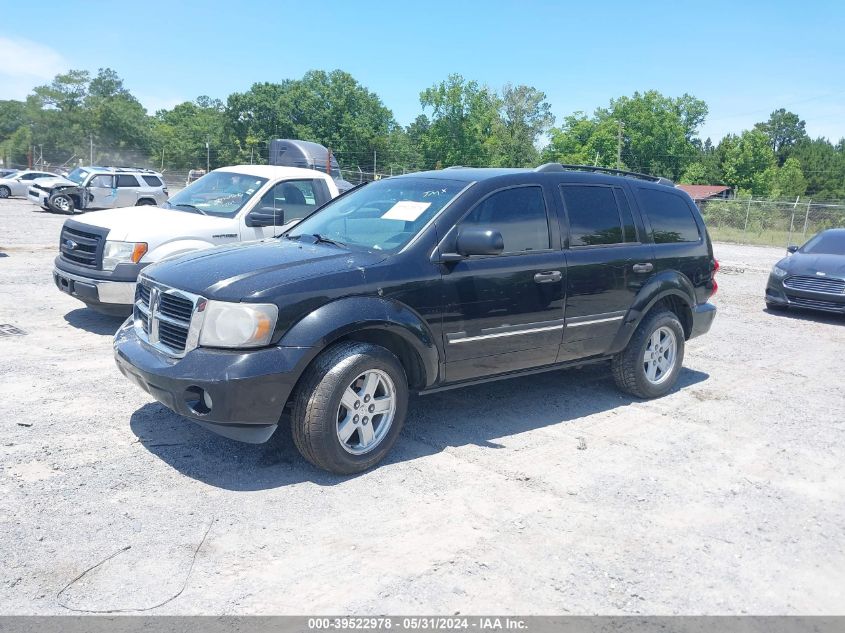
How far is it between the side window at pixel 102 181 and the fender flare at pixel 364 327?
22.9 m

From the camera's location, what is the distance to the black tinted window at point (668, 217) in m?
6.45

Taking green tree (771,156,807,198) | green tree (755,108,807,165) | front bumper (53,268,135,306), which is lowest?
front bumper (53,268,135,306)

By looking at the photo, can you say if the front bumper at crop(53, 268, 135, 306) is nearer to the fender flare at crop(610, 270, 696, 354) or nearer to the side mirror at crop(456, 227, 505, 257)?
the side mirror at crop(456, 227, 505, 257)

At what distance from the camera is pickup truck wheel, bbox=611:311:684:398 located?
247 inches

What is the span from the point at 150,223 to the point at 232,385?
4.57 meters

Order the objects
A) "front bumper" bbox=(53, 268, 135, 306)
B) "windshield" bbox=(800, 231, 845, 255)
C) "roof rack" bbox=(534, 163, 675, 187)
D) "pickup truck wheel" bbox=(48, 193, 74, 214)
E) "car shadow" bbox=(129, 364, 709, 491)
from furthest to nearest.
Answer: "pickup truck wheel" bbox=(48, 193, 74, 214) → "windshield" bbox=(800, 231, 845, 255) → "front bumper" bbox=(53, 268, 135, 306) → "roof rack" bbox=(534, 163, 675, 187) → "car shadow" bbox=(129, 364, 709, 491)

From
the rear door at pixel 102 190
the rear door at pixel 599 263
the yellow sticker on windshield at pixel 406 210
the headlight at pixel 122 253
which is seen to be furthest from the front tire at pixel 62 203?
the rear door at pixel 599 263

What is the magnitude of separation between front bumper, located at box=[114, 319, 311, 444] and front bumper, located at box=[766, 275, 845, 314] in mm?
9724

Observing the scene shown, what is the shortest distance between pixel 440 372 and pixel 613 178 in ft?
8.47

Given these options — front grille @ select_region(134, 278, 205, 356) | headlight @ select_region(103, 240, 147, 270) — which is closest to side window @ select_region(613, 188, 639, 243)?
front grille @ select_region(134, 278, 205, 356)

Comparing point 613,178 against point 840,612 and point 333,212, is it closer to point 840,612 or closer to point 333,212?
point 333,212

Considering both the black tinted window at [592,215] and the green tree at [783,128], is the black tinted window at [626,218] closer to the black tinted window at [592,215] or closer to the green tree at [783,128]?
the black tinted window at [592,215]

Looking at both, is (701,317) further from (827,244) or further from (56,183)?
(56,183)

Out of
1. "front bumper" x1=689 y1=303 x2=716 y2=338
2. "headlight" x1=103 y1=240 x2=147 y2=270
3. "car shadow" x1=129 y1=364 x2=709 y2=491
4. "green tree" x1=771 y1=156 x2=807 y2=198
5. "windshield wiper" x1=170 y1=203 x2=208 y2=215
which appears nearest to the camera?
"car shadow" x1=129 y1=364 x2=709 y2=491
